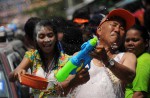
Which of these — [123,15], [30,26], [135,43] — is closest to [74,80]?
[123,15]

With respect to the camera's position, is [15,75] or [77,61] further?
[15,75]

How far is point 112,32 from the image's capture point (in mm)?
3820

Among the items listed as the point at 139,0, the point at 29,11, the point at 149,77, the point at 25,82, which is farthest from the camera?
the point at 139,0

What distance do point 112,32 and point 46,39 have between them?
102 cm

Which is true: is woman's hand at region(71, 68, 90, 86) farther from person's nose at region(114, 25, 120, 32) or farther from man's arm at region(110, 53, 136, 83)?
person's nose at region(114, 25, 120, 32)

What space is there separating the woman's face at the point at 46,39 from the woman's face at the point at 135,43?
981 millimetres

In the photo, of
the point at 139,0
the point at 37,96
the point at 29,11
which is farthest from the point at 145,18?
the point at 37,96

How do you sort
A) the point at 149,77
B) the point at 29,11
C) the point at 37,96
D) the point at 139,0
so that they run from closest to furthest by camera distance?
the point at 37,96, the point at 149,77, the point at 29,11, the point at 139,0

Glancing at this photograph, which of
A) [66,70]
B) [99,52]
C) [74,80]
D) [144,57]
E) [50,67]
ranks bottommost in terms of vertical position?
[144,57]

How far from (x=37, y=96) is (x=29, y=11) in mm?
7767

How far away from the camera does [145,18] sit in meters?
13.2

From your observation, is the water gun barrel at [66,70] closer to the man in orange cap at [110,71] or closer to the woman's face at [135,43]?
the man in orange cap at [110,71]

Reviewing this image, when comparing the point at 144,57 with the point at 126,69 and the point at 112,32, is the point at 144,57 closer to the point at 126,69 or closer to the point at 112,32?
the point at 112,32

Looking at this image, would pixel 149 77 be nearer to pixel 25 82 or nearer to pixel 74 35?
pixel 74 35
